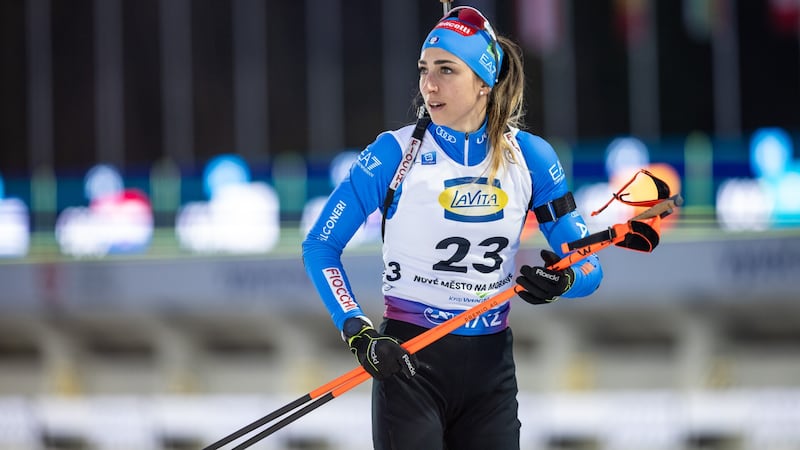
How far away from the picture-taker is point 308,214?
17781 mm

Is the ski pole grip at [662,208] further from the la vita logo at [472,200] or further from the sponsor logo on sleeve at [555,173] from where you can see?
the la vita logo at [472,200]

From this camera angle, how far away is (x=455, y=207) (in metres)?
3.94

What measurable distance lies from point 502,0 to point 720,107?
520cm

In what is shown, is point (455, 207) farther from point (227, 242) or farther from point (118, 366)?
point (227, 242)

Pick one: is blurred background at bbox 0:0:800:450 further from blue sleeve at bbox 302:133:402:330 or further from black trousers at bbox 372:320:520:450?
black trousers at bbox 372:320:520:450

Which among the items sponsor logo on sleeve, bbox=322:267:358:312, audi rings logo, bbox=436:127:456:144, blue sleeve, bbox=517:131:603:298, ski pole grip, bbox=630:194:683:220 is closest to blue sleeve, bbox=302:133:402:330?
sponsor logo on sleeve, bbox=322:267:358:312

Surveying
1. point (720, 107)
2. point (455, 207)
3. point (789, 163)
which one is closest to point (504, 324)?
point (455, 207)

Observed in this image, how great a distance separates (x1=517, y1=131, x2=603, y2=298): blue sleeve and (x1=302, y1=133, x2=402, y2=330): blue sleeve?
1.51 feet

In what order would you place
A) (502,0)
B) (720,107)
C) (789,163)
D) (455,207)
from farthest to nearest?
(502,0), (720,107), (789,163), (455,207)

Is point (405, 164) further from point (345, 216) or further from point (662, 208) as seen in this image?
point (662, 208)

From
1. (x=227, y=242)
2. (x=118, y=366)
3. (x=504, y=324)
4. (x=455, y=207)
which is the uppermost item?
(x=455, y=207)

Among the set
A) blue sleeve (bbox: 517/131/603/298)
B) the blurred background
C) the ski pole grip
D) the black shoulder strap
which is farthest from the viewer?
the blurred background

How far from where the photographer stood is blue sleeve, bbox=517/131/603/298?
4.09 meters

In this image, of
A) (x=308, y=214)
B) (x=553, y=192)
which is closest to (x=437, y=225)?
(x=553, y=192)
